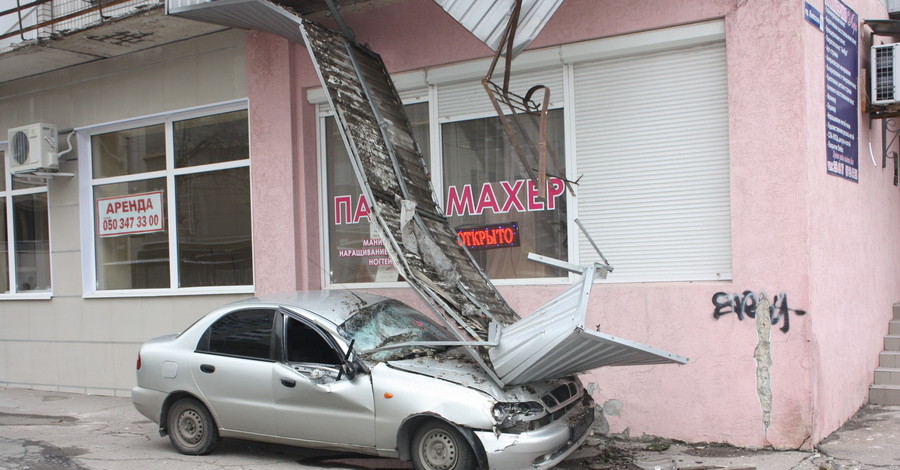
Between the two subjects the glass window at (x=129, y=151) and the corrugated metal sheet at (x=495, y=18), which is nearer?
the corrugated metal sheet at (x=495, y=18)

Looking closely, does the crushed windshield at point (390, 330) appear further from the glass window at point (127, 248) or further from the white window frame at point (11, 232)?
the white window frame at point (11, 232)

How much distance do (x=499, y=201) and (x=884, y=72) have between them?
14.7 ft

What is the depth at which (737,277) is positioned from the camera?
7.40 meters

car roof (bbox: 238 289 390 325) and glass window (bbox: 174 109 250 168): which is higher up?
glass window (bbox: 174 109 250 168)

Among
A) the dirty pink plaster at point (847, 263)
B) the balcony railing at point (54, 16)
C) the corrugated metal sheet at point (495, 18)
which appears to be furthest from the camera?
the balcony railing at point (54, 16)

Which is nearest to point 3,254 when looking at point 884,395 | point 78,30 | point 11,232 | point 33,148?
point 11,232

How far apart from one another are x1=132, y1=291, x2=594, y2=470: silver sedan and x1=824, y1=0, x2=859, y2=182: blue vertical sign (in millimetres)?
3687

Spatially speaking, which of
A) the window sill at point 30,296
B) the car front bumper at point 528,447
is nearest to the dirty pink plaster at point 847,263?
the car front bumper at point 528,447

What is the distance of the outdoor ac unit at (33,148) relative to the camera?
38.4 feet

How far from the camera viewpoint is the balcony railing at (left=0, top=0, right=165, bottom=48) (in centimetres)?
1025

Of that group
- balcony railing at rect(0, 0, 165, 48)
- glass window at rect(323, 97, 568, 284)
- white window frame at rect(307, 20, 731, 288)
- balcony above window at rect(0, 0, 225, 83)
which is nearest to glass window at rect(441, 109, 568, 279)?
glass window at rect(323, 97, 568, 284)

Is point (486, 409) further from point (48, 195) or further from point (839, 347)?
point (48, 195)

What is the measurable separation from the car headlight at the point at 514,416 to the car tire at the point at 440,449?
0.31 meters

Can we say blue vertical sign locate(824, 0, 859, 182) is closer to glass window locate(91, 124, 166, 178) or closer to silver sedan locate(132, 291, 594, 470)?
silver sedan locate(132, 291, 594, 470)
